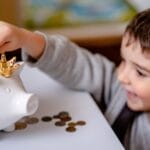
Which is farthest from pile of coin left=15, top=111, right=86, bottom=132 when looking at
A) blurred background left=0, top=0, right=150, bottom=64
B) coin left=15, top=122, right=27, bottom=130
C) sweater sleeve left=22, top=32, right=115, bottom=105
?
blurred background left=0, top=0, right=150, bottom=64

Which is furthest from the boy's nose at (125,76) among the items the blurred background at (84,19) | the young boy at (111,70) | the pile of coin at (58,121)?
the blurred background at (84,19)

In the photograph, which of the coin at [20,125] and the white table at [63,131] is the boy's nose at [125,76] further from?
the coin at [20,125]

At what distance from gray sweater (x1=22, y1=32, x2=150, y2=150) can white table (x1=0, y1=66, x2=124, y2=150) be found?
0.12 ft

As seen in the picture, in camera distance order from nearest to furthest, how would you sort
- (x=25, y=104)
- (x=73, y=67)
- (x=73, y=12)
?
1. (x=25, y=104)
2. (x=73, y=67)
3. (x=73, y=12)

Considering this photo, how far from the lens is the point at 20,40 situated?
0.64m

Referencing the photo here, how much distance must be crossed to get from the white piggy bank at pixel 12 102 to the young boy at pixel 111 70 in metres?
0.09

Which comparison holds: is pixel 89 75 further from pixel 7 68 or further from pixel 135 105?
pixel 7 68

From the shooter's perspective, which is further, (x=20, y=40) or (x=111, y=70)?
(x=111, y=70)

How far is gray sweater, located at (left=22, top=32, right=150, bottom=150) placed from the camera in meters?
0.71

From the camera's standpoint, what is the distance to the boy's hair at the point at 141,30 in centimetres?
67

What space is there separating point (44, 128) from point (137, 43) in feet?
0.69

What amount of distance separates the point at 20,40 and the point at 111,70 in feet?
0.75

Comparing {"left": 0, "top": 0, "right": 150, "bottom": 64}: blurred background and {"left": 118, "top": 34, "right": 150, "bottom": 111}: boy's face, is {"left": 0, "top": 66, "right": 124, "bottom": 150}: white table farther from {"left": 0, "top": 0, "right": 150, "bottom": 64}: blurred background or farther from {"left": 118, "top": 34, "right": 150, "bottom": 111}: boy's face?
{"left": 0, "top": 0, "right": 150, "bottom": 64}: blurred background

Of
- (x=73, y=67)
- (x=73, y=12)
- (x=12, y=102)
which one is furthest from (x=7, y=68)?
(x=73, y=12)
